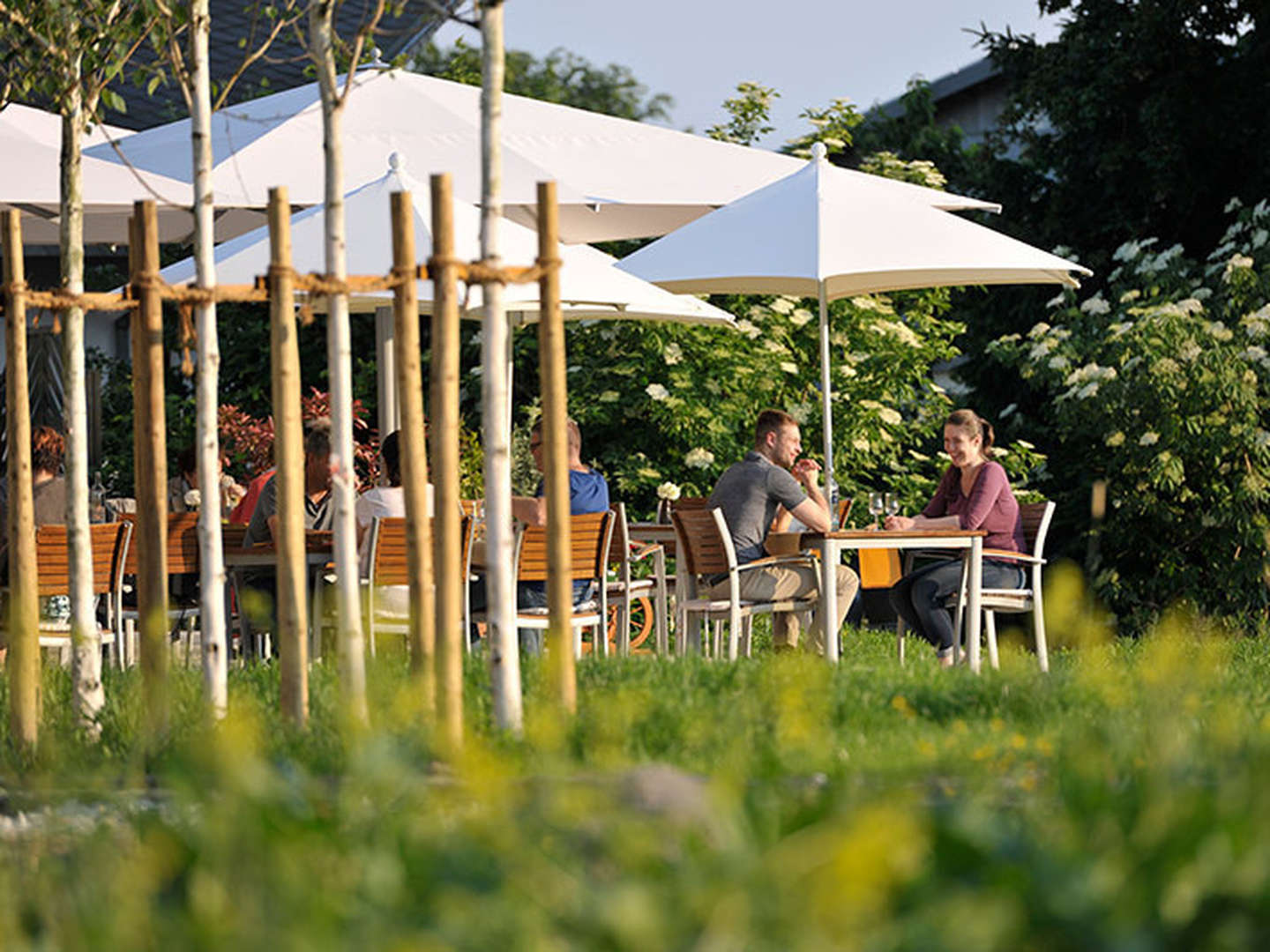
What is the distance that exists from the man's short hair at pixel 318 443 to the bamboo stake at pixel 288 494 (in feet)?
10.7

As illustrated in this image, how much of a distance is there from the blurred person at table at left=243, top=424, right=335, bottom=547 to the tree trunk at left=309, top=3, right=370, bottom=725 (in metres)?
2.86

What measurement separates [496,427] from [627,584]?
3.74 metres

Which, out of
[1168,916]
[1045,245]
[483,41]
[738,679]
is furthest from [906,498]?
[1168,916]

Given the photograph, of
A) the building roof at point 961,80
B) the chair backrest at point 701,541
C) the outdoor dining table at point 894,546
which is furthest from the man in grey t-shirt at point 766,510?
the building roof at point 961,80

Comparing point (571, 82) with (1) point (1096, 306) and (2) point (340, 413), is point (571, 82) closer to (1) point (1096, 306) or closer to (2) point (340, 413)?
(1) point (1096, 306)

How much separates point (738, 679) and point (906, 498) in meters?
7.90

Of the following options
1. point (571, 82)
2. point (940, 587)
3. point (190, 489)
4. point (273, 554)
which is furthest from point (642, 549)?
point (571, 82)

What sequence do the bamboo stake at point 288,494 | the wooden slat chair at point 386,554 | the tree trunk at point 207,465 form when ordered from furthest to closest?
the wooden slat chair at point 386,554, the tree trunk at point 207,465, the bamboo stake at point 288,494

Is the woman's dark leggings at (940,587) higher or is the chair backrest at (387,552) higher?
the chair backrest at (387,552)

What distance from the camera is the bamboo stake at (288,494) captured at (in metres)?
4.77

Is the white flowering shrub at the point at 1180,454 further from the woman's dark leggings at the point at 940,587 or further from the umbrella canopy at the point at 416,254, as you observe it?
the umbrella canopy at the point at 416,254

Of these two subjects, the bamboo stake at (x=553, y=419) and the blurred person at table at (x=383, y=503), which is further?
the blurred person at table at (x=383, y=503)

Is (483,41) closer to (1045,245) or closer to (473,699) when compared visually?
(473,699)

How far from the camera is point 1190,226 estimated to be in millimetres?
17406
